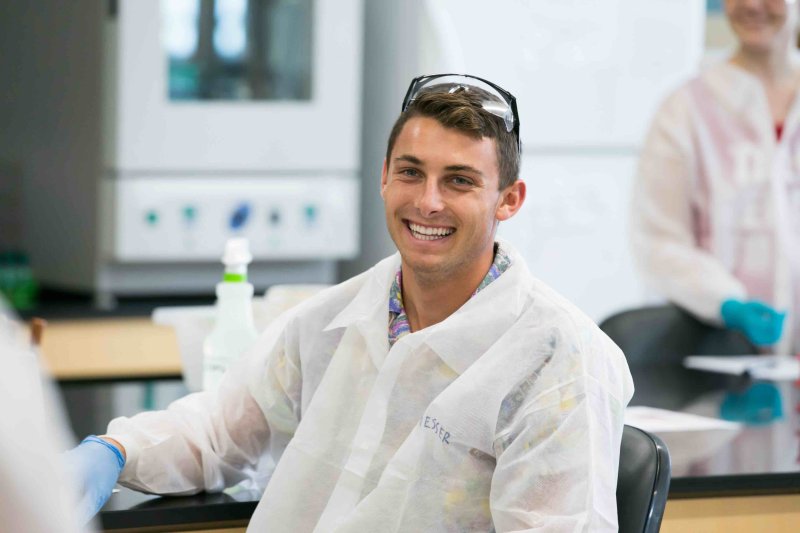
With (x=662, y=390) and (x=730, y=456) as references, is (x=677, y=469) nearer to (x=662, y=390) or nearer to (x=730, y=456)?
(x=730, y=456)

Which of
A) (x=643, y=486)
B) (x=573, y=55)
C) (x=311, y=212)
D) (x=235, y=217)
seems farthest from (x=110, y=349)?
(x=643, y=486)

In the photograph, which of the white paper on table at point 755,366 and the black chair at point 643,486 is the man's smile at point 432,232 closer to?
the black chair at point 643,486

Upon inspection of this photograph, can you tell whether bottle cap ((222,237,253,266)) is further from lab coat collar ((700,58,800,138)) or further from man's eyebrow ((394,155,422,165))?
lab coat collar ((700,58,800,138))

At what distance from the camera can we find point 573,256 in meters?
3.41

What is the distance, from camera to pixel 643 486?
1.31 m

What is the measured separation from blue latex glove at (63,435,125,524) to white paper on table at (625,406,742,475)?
67 cm

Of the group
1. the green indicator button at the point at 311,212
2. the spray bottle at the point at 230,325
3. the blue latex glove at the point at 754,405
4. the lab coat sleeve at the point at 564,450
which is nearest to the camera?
the lab coat sleeve at the point at 564,450

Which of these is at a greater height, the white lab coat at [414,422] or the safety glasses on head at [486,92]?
the safety glasses on head at [486,92]

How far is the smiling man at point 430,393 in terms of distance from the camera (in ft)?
4.16

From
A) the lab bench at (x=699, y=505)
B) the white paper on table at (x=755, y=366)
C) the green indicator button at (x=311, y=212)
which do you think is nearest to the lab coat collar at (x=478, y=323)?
the lab bench at (x=699, y=505)

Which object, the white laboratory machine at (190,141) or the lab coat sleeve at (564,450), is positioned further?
the white laboratory machine at (190,141)

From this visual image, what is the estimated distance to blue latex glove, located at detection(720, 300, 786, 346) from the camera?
254 cm

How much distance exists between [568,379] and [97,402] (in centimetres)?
97

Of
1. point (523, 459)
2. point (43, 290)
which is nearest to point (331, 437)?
point (523, 459)
